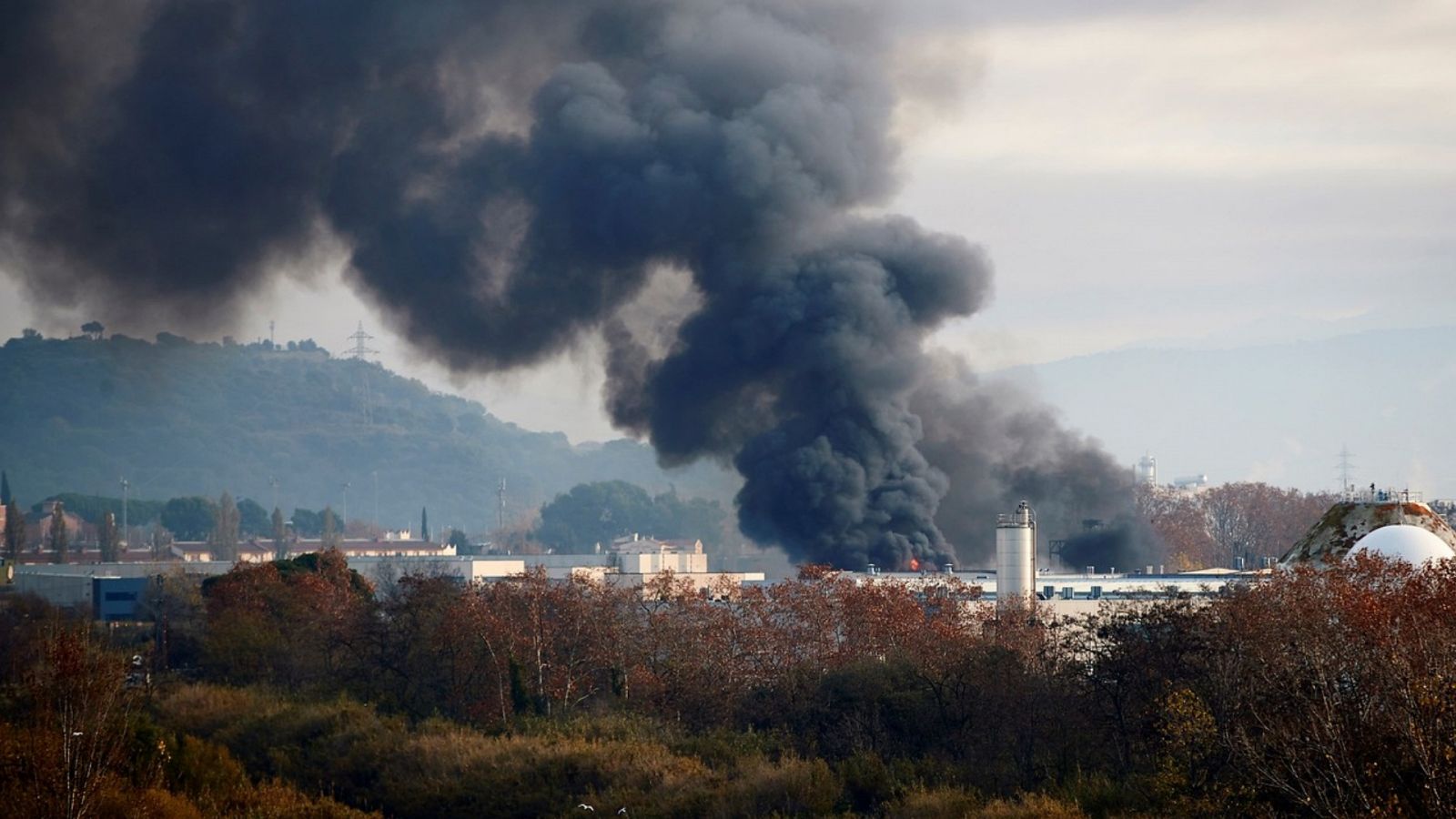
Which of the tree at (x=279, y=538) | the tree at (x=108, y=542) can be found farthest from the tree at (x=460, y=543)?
the tree at (x=108, y=542)

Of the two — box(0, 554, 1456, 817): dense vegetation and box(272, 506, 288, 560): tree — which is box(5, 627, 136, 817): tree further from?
box(272, 506, 288, 560): tree

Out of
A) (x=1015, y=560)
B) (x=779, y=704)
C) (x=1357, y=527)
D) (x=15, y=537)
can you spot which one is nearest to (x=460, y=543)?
(x=15, y=537)

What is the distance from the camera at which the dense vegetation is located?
27.5 meters

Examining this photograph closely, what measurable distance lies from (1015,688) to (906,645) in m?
9.53

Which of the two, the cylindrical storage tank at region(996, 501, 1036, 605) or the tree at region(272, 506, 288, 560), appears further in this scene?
the tree at region(272, 506, 288, 560)

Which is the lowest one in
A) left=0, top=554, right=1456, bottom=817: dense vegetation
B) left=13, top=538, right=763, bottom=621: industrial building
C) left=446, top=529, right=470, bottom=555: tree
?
left=0, top=554, right=1456, bottom=817: dense vegetation

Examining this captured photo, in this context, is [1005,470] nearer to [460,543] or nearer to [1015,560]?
[1015,560]

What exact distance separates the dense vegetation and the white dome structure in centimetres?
214

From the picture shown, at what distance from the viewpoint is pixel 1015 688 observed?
40.1 meters

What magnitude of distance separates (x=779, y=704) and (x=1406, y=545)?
601 inches

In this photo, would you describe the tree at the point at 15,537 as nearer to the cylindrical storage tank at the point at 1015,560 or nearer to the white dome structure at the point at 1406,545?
the cylindrical storage tank at the point at 1015,560

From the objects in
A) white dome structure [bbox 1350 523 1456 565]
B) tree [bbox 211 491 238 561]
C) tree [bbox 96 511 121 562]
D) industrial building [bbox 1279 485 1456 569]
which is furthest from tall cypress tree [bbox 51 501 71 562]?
white dome structure [bbox 1350 523 1456 565]

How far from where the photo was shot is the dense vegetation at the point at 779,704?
2745cm

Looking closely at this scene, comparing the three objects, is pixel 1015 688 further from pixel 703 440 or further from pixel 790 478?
pixel 703 440
